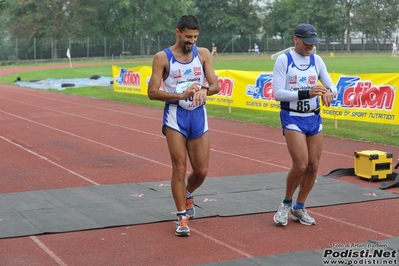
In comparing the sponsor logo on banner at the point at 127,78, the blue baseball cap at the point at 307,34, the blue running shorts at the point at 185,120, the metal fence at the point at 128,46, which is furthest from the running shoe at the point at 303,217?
the metal fence at the point at 128,46

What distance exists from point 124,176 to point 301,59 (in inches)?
166

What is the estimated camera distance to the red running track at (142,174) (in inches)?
269

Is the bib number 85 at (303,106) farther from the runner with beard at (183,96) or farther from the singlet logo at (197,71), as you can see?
the singlet logo at (197,71)

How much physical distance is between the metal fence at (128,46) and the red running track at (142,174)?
156 ft

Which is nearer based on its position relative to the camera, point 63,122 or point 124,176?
point 124,176

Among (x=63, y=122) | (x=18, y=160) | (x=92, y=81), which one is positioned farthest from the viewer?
(x=92, y=81)

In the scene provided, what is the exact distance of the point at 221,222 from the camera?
7949mm

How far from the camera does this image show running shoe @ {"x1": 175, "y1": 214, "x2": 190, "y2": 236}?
7328 millimetres

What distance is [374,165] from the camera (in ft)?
33.7

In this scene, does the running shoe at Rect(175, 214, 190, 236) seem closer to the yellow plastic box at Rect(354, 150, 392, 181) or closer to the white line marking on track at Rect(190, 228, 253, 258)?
the white line marking on track at Rect(190, 228, 253, 258)

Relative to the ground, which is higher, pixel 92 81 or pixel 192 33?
pixel 192 33

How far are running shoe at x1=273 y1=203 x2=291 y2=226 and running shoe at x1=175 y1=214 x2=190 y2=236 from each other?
999 mm

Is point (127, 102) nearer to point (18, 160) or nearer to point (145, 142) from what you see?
point (145, 142)

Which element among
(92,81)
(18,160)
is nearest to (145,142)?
(18,160)
